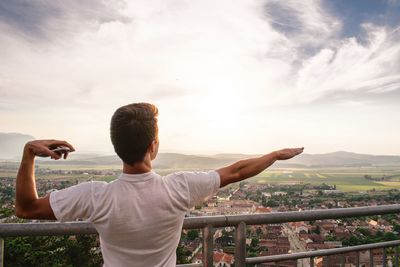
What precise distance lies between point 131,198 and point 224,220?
108 cm

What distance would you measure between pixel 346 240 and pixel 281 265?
3.41 ft

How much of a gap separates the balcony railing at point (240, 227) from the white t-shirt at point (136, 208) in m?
0.68

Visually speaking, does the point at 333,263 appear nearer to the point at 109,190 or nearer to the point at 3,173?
the point at 109,190

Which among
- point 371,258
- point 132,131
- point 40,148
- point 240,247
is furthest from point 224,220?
point 371,258

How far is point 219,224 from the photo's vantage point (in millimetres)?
2467

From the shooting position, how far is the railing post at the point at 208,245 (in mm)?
2457

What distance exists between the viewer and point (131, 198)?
1546 millimetres

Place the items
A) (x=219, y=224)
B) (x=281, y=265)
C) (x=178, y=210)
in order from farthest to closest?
(x=281, y=265), (x=219, y=224), (x=178, y=210)

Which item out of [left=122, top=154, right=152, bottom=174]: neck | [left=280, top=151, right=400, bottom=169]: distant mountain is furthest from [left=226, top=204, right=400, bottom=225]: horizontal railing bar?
[left=280, top=151, right=400, bottom=169]: distant mountain

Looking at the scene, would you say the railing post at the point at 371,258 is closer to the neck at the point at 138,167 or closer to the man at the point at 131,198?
the man at the point at 131,198

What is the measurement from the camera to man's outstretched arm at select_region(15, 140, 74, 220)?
5.08ft

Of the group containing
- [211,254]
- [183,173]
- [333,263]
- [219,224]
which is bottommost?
[333,263]

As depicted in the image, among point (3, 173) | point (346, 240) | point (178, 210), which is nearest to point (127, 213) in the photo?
point (178, 210)

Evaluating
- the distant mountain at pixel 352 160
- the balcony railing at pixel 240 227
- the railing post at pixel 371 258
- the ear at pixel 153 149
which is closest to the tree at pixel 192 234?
the balcony railing at pixel 240 227
